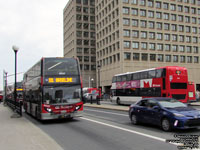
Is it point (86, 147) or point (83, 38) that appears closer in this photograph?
A: point (86, 147)

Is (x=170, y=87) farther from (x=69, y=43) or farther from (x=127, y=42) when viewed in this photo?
(x=69, y=43)

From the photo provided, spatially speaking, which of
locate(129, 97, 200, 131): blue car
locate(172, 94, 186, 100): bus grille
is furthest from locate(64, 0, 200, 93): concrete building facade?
locate(129, 97, 200, 131): blue car

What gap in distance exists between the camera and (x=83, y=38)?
93.4m

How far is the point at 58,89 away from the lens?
14.9 meters

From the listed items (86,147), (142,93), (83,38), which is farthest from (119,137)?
(83,38)

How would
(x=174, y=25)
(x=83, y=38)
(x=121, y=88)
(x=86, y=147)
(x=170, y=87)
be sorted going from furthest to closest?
(x=83, y=38) → (x=174, y=25) → (x=121, y=88) → (x=170, y=87) → (x=86, y=147)

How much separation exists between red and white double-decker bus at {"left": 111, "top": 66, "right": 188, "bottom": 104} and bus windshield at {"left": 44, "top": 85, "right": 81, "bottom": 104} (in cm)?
1174

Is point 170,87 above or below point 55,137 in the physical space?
above

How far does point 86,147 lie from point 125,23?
60.9m

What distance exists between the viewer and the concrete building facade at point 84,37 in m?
92.9

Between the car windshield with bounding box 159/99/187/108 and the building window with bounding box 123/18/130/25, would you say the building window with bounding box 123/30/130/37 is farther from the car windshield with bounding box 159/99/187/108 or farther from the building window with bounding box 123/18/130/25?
the car windshield with bounding box 159/99/187/108

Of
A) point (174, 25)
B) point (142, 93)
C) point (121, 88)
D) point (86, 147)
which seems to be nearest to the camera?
point (86, 147)

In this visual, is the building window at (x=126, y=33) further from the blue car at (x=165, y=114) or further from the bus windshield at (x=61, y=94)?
the blue car at (x=165, y=114)

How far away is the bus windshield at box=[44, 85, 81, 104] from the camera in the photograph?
1475 cm
